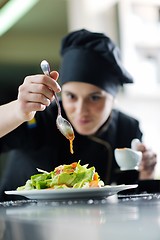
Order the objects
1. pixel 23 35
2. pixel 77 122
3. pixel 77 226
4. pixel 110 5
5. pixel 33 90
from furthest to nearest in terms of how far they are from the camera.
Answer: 1. pixel 110 5
2. pixel 23 35
3. pixel 77 122
4. pixel 33 90
5. pixel 77 226

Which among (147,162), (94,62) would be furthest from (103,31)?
(147,162)

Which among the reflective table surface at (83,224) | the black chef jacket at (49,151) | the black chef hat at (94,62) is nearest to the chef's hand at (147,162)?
the black chef jacket at (49,151)

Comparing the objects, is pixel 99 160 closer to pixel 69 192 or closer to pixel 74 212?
pixel 69 192

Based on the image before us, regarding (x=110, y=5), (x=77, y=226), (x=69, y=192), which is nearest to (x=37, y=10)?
(x=110, y=5)

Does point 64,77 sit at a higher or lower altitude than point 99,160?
higher

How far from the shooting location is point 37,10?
3117mm

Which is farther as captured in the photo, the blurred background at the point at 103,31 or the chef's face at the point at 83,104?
the blurred background at the point at 103,31

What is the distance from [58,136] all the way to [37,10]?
155 centimetres

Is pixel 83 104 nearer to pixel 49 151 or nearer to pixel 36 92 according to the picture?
pixel 49 151

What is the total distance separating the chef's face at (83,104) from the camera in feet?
5.71

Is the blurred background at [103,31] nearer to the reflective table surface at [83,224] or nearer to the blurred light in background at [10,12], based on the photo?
the blurred light in background at [10,12]

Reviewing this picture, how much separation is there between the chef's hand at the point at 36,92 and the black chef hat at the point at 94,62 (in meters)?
0.69

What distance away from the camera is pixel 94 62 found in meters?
1.77

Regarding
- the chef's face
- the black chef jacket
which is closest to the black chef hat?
the chef's face
